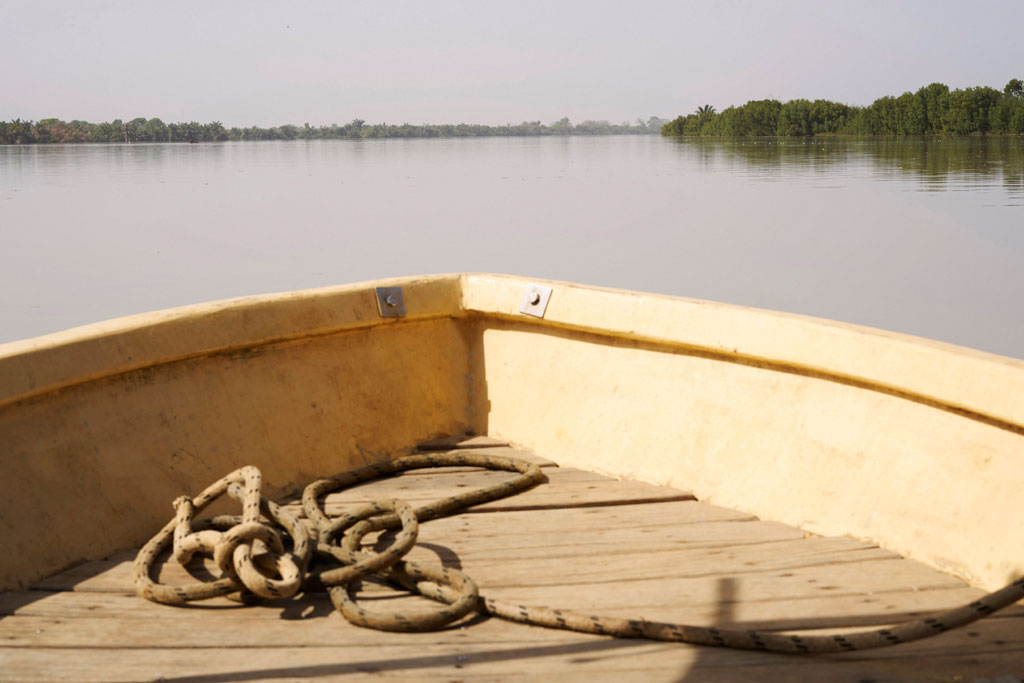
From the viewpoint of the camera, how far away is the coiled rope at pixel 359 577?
5.23 ft

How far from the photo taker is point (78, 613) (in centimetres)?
180

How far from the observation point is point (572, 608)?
5.87 ft

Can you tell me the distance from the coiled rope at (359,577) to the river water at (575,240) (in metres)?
8.56

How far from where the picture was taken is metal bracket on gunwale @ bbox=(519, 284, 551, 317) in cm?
279

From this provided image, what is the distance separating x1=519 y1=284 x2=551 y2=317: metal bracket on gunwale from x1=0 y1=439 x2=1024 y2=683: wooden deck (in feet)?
2.34

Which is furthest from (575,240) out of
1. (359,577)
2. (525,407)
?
(359,577)

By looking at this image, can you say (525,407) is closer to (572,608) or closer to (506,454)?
(506,454)

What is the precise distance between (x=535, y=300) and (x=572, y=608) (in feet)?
4.00

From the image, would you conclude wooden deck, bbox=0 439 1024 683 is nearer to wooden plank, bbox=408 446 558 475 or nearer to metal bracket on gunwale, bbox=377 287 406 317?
wooden plank, bbox=408 446 558 475

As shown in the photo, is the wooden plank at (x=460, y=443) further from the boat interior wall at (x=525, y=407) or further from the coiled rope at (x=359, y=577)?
the coiled rope at (x=359, y=577)

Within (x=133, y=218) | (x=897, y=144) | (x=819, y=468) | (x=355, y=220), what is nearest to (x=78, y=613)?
(x=819, y=468)

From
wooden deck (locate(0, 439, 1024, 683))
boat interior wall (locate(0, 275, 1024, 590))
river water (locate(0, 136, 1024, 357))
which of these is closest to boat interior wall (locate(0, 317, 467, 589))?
boat interior wall (locate(0, 275, 1024, 590))

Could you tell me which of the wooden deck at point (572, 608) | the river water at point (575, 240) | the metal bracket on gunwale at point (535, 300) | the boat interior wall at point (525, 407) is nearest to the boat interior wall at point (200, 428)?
the boat interior wall at point (525, 407)

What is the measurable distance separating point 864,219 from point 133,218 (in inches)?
688
